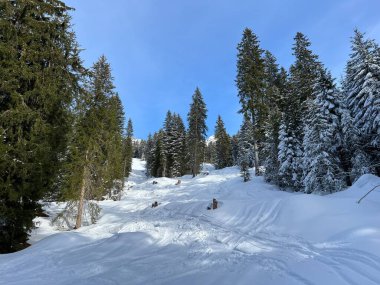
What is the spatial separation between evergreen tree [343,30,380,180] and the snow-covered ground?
554 cm

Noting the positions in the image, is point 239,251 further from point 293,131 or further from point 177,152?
point 177,152

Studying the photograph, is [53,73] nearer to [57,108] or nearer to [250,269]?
[57,108]

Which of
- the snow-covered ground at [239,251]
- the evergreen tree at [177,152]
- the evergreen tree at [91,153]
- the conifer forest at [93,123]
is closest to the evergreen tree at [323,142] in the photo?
the conifer forest at [93,123]

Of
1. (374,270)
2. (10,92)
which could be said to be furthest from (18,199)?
(374,270)

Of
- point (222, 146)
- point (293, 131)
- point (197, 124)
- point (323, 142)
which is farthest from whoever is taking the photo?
point (222, 146)

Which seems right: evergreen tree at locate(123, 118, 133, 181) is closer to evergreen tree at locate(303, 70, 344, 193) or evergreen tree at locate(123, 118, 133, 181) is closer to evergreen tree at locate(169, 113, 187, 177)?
evergreen tree at locate(169, 113, 187, 177)

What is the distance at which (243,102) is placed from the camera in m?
33.5

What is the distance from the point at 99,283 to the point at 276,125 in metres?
23.3

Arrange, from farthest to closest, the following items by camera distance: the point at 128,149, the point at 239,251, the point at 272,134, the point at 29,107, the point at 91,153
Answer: the point at 128,149
the point at 272,134
the point at 91,153
the point at 29,107
the point at 239,251

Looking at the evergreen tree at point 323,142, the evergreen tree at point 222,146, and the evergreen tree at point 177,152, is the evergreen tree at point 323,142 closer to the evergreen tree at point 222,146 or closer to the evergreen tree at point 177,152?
the evergreen tree at point 177,152

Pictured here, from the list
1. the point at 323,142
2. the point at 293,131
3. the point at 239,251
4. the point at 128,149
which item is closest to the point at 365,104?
the point at 323,142

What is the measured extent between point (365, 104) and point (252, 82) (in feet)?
44.7

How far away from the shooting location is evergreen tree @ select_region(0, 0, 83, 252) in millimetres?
12828

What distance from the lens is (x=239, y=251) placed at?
9195 mm
